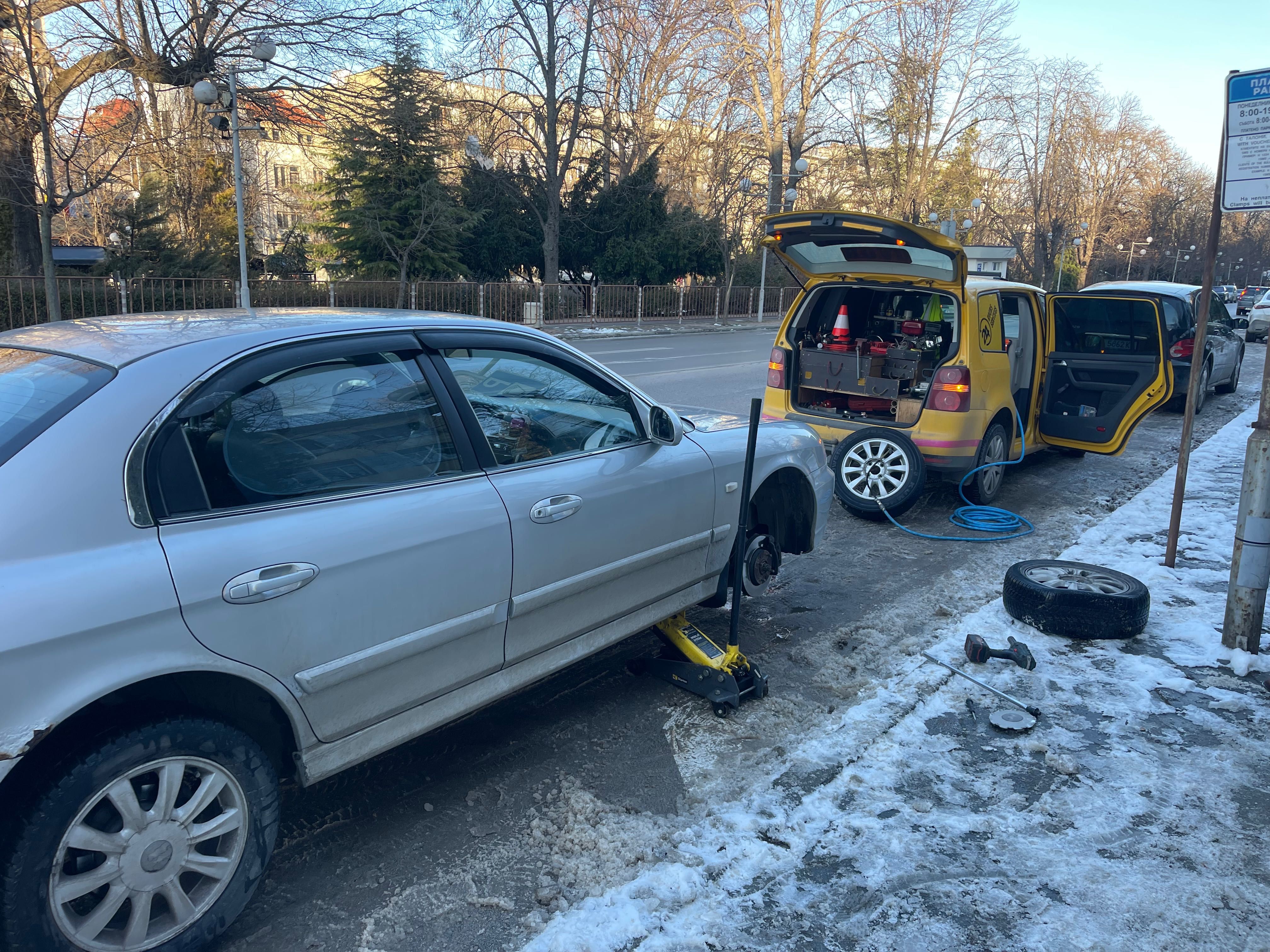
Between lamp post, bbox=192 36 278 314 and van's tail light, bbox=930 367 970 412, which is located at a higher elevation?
lamp post, bbox=192 36 278 314

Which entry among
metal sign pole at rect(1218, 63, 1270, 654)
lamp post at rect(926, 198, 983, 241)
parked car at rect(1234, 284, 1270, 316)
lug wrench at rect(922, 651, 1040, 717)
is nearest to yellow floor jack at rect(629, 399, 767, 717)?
Answer: lug wrench at rect(922, 651, 1040, 717)

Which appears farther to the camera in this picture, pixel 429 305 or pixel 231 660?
pixel 429 305

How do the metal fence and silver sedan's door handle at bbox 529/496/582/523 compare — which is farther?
the metal fence

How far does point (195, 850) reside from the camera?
238 cm

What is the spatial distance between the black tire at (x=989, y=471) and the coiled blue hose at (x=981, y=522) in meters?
0.05

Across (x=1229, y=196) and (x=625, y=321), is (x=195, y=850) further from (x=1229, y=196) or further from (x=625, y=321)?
(x=625, y=321)

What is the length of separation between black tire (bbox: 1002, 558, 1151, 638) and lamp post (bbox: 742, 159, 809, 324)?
27009 mm

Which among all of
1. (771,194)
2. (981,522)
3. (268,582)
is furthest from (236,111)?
(771,194)

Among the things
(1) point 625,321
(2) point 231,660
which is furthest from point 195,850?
(1) point 625,321

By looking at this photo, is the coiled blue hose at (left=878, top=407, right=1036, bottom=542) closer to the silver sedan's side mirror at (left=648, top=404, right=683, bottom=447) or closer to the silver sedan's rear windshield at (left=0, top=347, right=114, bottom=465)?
the silver sedan's side mirror at (left=648, top=404, right=683, bottom=447)

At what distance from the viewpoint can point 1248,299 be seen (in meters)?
39.1

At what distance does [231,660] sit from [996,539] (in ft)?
18.6

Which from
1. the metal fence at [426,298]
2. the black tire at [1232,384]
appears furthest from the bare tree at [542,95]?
Answer: the black tire at [1232,384]

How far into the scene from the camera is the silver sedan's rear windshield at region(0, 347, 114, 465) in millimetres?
2281
